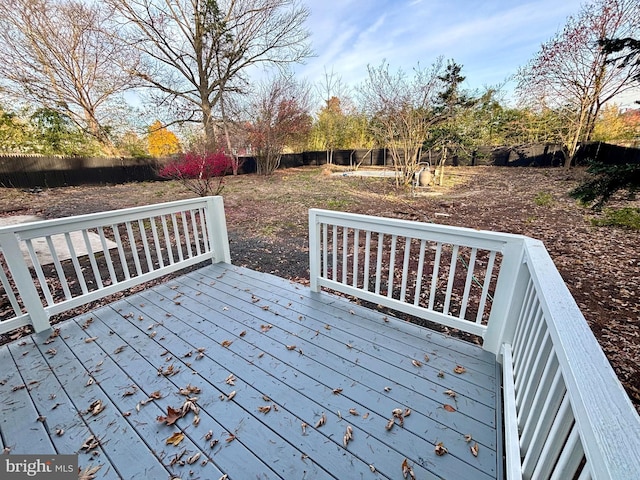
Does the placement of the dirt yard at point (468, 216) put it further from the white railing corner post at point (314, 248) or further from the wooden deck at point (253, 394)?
the wooden deck at point (253, 394)

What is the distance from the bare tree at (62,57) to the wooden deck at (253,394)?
13.5 m

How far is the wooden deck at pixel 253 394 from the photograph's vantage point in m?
1.31

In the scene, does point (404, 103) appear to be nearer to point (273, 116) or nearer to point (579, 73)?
point (579, 73)

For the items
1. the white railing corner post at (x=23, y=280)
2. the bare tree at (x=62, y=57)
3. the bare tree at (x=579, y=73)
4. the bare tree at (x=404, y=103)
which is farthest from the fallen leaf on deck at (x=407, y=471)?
the bare tree at (x=62, y=57)

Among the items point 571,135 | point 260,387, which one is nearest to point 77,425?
point 260,387

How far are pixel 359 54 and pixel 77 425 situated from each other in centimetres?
1289

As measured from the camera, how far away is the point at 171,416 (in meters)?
1.51

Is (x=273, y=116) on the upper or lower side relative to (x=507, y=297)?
upper

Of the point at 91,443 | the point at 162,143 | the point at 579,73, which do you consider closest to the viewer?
the point at 91,443

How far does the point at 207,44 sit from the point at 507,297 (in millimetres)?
15118

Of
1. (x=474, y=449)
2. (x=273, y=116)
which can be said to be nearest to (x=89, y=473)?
(x=474, y=449)

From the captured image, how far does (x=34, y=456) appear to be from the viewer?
4.32 feet

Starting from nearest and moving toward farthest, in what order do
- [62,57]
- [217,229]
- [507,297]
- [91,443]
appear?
[91,443] < [507,297] < [217,229] < [62,57]

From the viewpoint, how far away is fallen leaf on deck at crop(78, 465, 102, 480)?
123 centimetres
